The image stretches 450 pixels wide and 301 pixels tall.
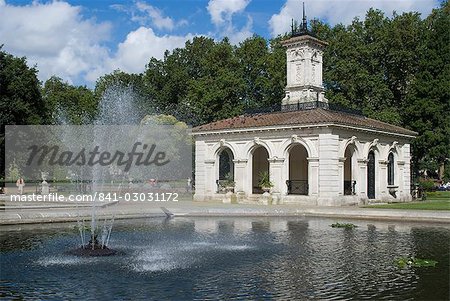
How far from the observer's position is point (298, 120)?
129 ft

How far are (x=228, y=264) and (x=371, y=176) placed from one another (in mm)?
29691

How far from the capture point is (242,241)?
2027 centimetres

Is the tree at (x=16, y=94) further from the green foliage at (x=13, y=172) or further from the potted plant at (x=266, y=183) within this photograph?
the potted plant at (x=266, y=183)

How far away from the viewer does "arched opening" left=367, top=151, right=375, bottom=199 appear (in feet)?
140

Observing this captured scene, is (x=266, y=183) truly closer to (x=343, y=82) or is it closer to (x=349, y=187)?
(x=349, y=187)

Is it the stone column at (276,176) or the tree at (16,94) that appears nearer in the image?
the stone column at (276,176)

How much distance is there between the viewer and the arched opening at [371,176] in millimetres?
42719

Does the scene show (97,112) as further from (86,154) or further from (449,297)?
(449,297)

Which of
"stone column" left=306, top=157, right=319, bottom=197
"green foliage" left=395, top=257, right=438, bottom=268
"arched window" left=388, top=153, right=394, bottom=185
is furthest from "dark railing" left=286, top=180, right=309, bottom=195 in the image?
"green foliage" left=395, top=257, right=438, bottom=268

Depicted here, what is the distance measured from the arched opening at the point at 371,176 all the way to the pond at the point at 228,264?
59.1 ft

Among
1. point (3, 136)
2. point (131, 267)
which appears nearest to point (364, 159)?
point (131, 267)

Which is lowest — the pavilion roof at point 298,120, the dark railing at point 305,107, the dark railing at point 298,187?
the dark railing at point 298,187

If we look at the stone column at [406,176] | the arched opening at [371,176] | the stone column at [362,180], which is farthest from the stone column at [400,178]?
the stone column at [362,180]

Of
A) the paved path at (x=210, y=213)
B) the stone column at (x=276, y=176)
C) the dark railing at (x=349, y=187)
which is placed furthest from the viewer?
the stone column at (x=276, y=176)
